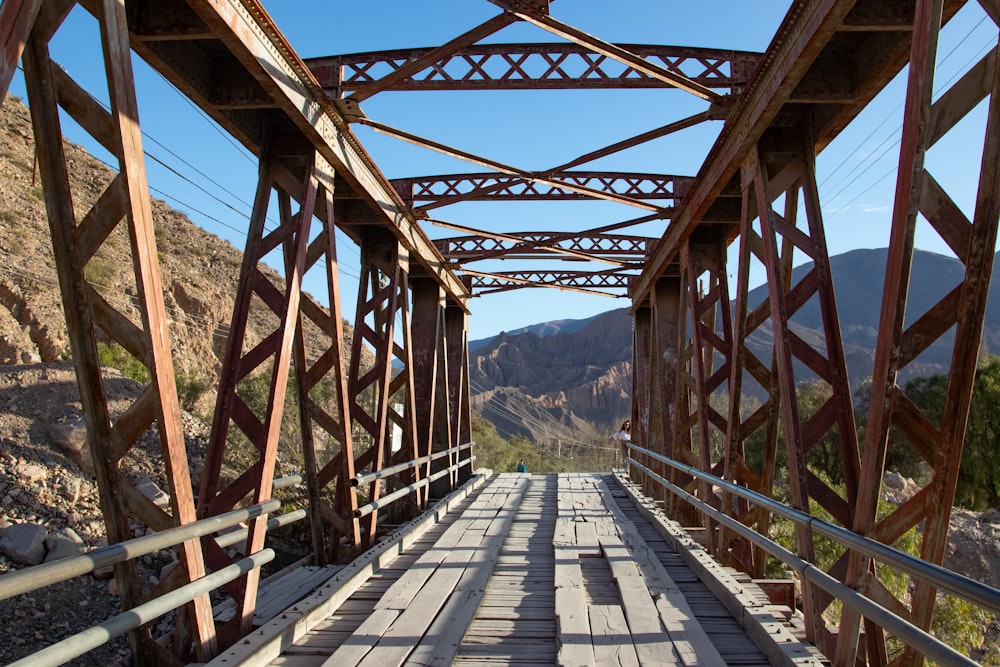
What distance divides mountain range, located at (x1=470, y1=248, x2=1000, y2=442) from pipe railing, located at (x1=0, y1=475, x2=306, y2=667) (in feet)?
291

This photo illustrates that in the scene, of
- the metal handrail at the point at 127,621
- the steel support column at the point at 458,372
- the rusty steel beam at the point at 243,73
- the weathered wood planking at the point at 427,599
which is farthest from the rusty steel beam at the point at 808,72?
the steel support column at the point at 458,372

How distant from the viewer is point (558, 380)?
120 m

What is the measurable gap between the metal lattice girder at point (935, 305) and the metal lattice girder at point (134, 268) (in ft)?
12.2

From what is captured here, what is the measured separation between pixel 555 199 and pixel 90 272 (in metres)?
23.2

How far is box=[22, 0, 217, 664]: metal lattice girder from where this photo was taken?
3.63 meters

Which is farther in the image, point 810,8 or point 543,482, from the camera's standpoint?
point 543,482

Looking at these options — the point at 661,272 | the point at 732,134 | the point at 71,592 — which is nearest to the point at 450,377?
the point at 661,272

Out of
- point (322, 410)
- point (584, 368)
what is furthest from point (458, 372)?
point (584, 368)

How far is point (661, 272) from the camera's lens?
1205cm

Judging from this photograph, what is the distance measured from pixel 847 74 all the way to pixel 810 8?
1172mm

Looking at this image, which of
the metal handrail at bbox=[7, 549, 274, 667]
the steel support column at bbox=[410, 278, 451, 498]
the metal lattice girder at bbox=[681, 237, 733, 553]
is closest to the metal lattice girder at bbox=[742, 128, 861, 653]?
the metal lattice girder at bbox=[681, 237, 733, 553]

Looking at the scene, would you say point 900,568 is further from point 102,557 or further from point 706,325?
point 706,325

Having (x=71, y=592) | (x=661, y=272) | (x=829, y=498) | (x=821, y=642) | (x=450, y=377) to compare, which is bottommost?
(x=71, y=592)

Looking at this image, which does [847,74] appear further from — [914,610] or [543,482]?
[543,482]
